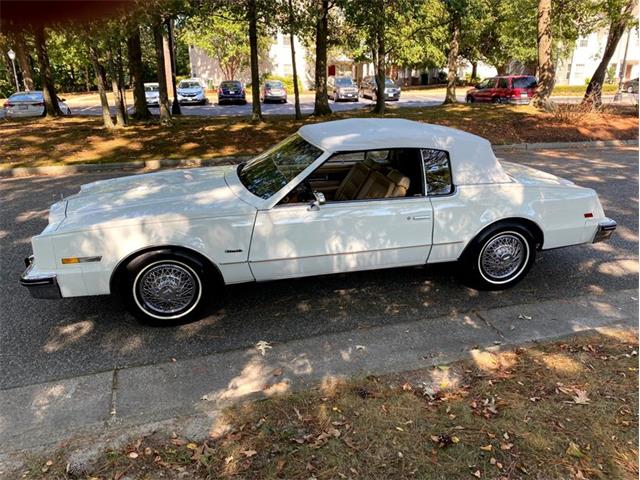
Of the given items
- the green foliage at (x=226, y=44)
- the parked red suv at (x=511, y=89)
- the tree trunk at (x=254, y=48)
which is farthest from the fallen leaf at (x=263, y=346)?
the green foliage at (x=226, y=44)

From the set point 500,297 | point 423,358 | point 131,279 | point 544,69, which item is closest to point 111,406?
point 131,279

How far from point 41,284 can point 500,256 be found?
→ 3694 mm

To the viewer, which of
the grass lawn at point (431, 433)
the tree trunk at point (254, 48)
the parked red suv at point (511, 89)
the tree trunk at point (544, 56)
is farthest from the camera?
the parked red suv at point (511, 89)

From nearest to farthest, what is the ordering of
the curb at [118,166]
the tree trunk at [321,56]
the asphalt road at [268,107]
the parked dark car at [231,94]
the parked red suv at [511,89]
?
1. the curb at [118,166]
2. the tree trunk at [321,56]
3. the asphalt road at [268,107]
4. the parked red suv at [511,89]
5. the parked dark car at [231,94]

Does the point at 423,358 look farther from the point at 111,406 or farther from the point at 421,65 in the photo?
the point at 421,65

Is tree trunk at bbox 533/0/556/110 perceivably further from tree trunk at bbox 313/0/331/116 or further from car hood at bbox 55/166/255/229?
car hood at bbox 55/166/255/229

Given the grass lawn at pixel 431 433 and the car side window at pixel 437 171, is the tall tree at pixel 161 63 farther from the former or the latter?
the grass lawn at pixel 431 433

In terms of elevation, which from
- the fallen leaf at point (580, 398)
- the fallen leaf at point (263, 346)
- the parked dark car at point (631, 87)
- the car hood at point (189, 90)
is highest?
the car hood at point (189, 90)

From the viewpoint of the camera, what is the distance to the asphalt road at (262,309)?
347 centimetres

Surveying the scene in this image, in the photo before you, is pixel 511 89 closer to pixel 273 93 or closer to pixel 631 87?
pixel 273 93

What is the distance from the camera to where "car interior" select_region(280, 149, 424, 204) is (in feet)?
13.4

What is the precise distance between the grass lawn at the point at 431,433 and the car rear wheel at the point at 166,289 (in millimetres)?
1170

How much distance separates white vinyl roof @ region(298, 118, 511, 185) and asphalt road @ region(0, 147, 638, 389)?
1076 millimetres

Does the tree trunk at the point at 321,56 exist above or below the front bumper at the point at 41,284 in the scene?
above
